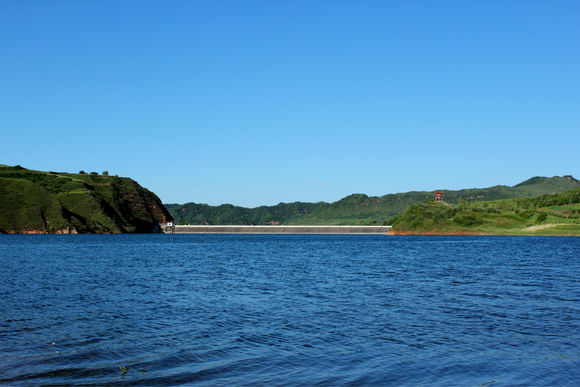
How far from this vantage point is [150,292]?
3738cm

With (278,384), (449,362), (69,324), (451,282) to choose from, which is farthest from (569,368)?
(451,282)

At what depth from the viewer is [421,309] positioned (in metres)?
29.1

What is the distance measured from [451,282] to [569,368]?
88.2 ft

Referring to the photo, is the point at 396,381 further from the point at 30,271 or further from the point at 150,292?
the point at 30,271

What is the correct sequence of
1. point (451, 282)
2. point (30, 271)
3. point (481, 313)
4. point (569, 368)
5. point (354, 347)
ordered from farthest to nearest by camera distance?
point (30, 271), point (451, 282), point (481, 313), point (354, 347), point (569, 368)

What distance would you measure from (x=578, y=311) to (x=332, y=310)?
13.4 m

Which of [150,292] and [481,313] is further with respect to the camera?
[150,292]

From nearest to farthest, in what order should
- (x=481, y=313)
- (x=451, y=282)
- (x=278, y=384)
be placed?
(x=278, y=384), (x=481, y=313), (x=451, y=282)

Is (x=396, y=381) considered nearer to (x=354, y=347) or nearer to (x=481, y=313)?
(x=354, y=347)

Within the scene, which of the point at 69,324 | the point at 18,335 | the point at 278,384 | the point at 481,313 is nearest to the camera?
the point at 278,384

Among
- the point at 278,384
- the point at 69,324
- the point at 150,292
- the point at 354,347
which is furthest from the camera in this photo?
the point at 150,292

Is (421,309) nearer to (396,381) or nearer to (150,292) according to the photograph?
(396,381)

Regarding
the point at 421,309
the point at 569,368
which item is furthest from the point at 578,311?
the point at 569,368

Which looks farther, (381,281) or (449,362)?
(381,281)
